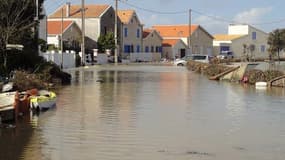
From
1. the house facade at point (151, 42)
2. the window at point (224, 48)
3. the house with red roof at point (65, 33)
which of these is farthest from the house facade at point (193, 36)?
the house with red roof at point (65, 33)

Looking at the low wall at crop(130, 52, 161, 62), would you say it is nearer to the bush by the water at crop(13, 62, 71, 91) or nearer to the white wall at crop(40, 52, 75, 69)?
the white wall at crop(40, 52, 75, 69)

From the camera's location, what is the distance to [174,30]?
374ft

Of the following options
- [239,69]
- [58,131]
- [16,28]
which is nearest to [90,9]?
[239,69]

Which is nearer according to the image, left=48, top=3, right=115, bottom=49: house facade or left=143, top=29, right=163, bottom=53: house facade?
left=48, top=3, right=115, bottom=49: house facade

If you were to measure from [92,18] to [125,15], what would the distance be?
1280 centimetres

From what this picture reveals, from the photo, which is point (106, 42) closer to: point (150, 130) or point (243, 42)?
point (243, 42)

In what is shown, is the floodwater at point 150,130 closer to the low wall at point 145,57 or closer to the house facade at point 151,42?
the low wall at point 145,57

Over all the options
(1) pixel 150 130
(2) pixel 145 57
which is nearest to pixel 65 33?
(2) pixel 145 57

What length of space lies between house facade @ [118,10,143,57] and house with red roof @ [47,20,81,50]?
13523mm

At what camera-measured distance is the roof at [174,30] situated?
368 feet

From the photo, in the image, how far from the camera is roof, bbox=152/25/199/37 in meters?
112

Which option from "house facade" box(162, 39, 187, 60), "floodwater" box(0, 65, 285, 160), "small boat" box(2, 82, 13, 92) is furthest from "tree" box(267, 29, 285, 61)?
"small boat" box(2, 82, 13, 92)

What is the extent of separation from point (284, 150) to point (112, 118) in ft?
22.3

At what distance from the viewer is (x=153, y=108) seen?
22266 mm
